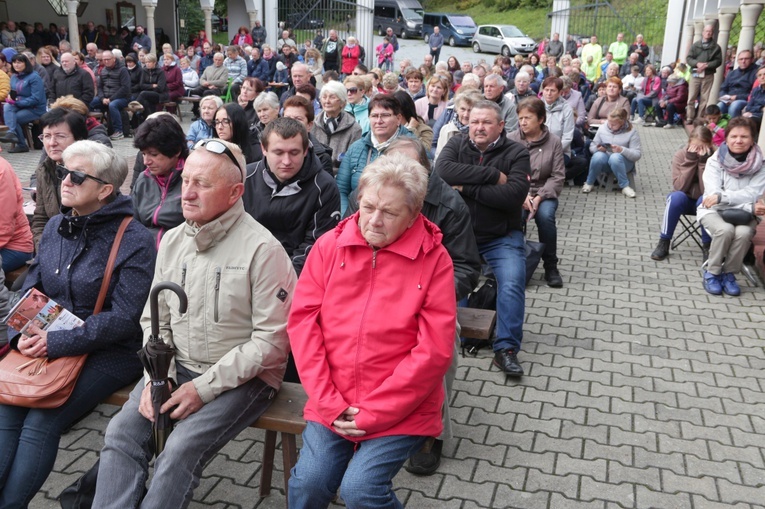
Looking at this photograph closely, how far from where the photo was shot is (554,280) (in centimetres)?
650

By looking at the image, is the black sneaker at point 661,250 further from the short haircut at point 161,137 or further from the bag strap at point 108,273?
the bag strap at point 108,273

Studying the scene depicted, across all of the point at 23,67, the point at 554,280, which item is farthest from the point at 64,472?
the point at 23,67

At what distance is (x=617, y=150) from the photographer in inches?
395

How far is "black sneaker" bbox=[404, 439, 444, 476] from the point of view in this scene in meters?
3.65

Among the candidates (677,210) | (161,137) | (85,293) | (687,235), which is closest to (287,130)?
(161,137)

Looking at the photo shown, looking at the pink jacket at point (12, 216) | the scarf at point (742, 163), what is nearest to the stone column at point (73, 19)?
the pink jacket at point (12, 216)

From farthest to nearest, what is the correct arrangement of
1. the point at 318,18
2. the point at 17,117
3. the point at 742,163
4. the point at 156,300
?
the point at 318,18 < the point at 17,117 < the point at 742,163 < the point at 156,300

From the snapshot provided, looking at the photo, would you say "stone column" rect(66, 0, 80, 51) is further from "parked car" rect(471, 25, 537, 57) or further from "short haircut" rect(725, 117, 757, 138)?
"short haircut" rect(725, 117, 757, 138)

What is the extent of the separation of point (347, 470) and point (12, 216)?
3.12 meters

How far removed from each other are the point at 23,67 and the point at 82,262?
10.8 m

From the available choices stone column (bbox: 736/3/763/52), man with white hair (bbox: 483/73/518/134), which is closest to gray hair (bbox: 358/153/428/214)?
A: man with white hair (bbox: 483/73/518/134)

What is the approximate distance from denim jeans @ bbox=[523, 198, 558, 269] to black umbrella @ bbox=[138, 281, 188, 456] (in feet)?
14.0

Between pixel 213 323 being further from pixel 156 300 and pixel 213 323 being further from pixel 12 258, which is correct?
pixel 12 258

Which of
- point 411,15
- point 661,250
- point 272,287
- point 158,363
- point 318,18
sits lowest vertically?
point 661,250
